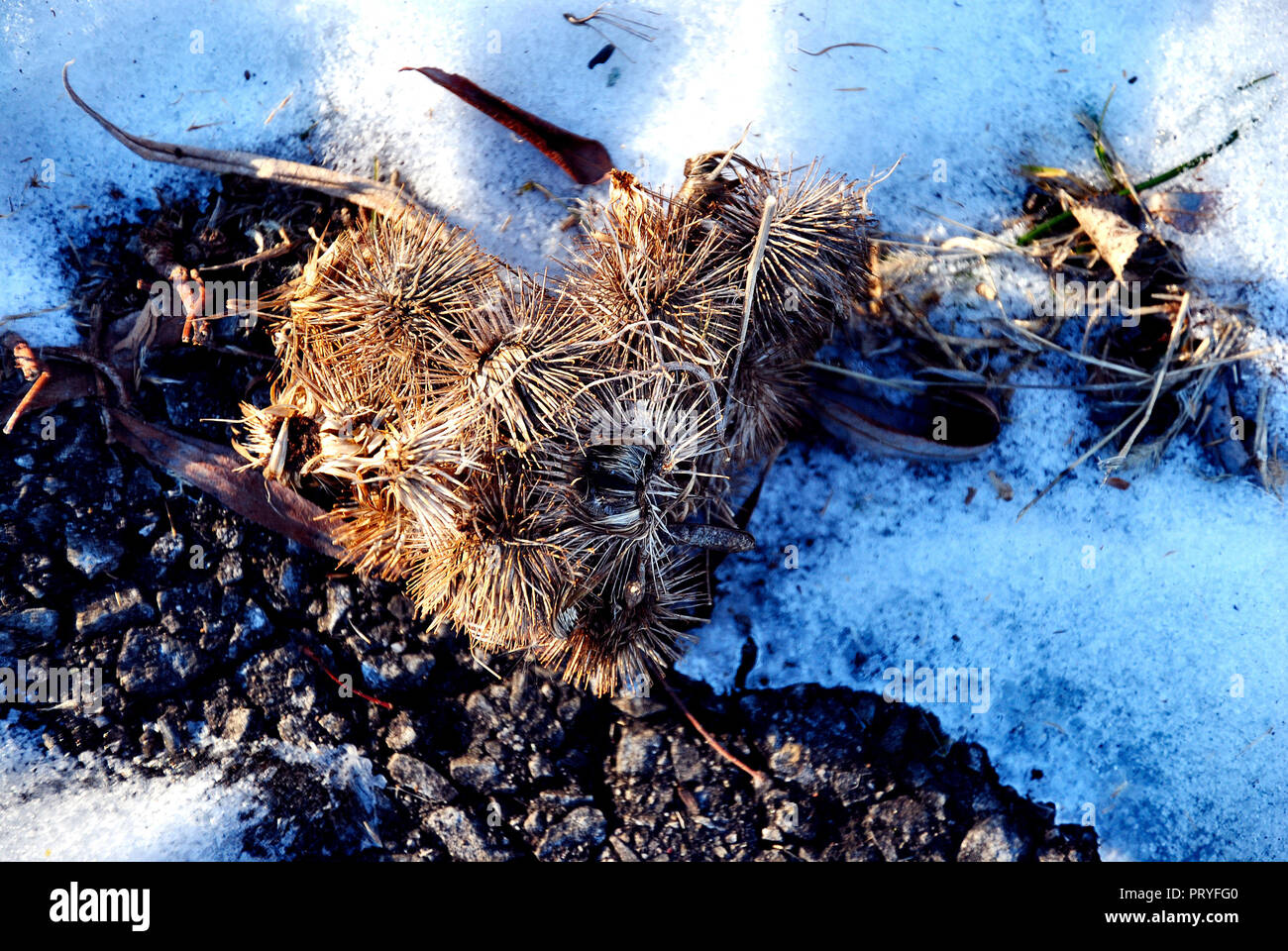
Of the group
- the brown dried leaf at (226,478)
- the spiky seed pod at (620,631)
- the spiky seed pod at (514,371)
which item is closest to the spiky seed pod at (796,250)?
the spiky seed pod at (514,371)

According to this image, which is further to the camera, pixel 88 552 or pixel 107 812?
pixel 88 552

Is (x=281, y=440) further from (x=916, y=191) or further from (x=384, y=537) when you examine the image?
(x=916, y=191)

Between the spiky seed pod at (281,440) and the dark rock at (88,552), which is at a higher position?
the spiky seed pod at (281,440)

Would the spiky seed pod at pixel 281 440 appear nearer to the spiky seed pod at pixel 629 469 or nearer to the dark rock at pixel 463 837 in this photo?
the spiky seed pod at pixel 629 469

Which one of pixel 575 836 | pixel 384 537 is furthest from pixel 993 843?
pixel 384 537

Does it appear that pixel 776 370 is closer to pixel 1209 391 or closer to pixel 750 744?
pixel 750 744

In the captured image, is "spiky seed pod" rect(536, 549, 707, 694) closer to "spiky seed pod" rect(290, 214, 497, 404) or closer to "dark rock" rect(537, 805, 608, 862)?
"dark rock" rect(537, 805, 608, 862)

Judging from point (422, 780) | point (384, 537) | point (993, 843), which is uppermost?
point (384, 537)
